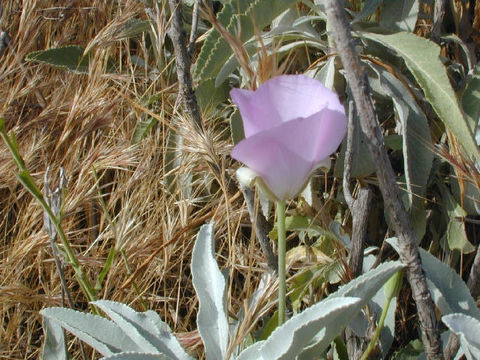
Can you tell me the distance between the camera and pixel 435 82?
2.05 ft

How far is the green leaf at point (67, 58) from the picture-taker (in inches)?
45.3

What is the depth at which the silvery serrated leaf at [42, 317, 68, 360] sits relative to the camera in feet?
2.30

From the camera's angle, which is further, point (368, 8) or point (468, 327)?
point (368, 8)

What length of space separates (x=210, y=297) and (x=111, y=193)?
40cm

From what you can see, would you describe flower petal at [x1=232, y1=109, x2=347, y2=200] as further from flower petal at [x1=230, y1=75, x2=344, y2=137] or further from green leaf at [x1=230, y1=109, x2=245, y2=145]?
green leaf at [x1=230, y1=109, x2=245, y2=145]

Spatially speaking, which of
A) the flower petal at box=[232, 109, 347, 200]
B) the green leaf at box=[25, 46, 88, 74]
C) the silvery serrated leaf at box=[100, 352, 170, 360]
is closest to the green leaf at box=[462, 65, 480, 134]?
the flower petal at box=[232, 109, 347, 200]

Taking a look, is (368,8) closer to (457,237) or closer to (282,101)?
(457,237)

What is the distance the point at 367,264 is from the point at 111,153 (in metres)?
0.42

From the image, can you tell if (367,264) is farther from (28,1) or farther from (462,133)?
(28,1)

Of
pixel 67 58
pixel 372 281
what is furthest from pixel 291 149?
pixel 67 58

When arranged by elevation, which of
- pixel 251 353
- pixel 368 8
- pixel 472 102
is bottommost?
pixel 251 353

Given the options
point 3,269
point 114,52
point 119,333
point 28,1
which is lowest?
point 3,269

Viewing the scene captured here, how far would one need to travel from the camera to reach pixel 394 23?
3.04 feet

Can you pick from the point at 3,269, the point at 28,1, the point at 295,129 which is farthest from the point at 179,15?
the point at 28,1
